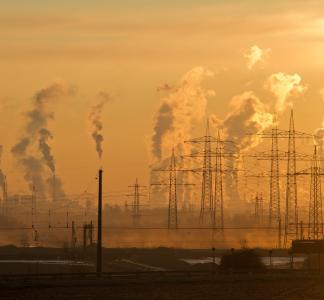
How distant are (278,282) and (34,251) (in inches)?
3756

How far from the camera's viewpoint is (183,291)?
205 ft

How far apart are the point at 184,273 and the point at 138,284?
13.4m

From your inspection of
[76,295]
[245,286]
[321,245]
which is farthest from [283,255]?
[76,295]

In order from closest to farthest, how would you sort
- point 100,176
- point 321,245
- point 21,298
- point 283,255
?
point 21,298 → point 100,176 → point 321,245 → point 283,255

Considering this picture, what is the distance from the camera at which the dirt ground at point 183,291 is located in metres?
57.7

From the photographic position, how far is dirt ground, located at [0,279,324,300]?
5765cm

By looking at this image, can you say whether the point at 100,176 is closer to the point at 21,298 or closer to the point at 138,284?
the point at 138,284

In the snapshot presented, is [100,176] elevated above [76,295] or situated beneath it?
elevated above

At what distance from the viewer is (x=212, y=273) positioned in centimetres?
8162

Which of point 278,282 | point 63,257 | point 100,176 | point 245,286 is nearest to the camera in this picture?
point 245,286

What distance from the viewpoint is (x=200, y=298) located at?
56.7 metres

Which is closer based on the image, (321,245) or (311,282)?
(311,282)

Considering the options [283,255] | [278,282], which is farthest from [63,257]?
[278,282]

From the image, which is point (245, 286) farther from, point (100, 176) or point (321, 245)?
point (321, 245)
